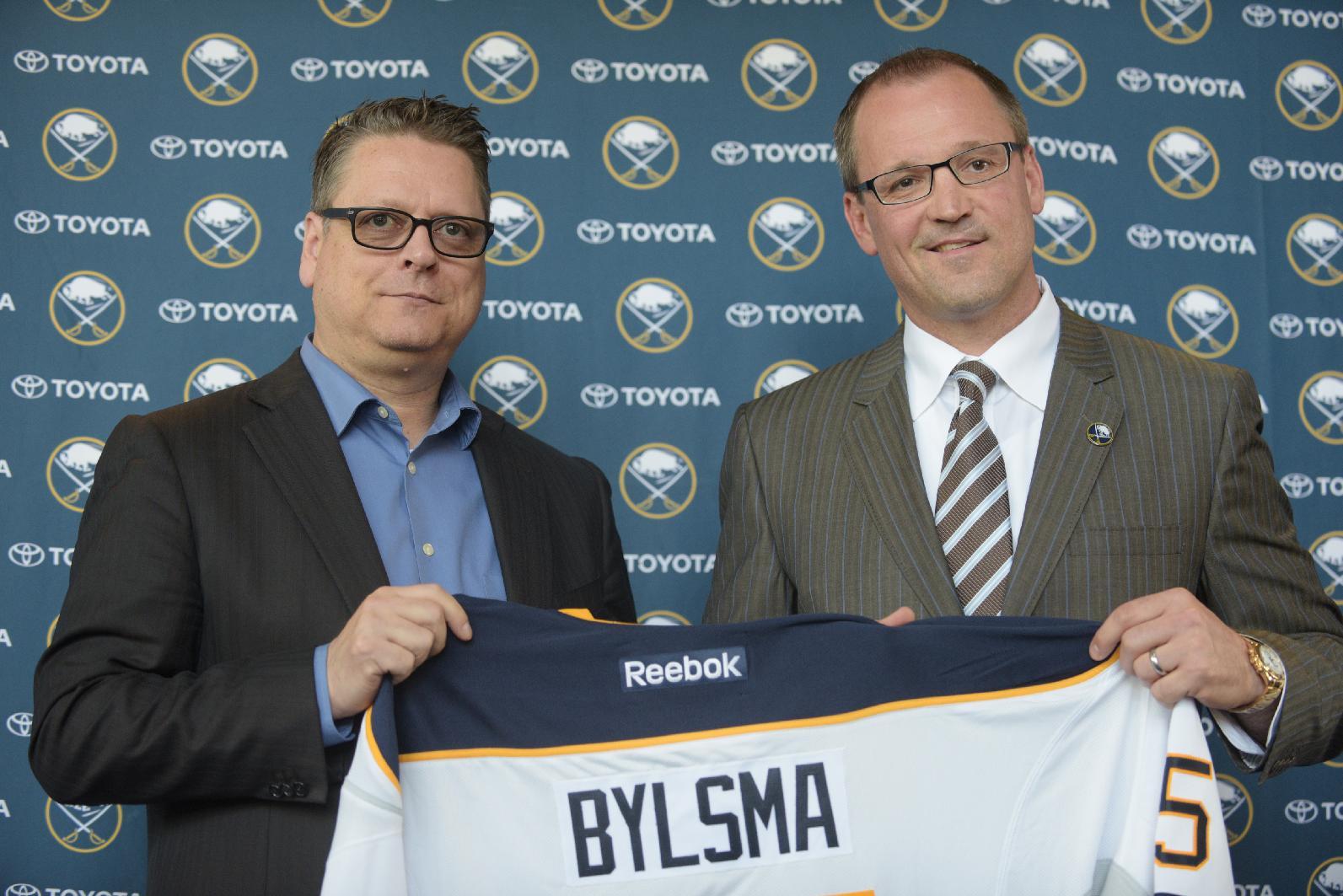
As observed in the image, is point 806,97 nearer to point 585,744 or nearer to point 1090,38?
point 1090,38

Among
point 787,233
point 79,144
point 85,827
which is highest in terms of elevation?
point 79,144

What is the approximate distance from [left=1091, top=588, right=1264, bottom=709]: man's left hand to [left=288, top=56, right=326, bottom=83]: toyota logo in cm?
242

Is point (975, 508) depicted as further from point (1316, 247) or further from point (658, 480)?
point (1316, 247)

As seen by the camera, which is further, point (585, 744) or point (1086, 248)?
point (1086, 248)

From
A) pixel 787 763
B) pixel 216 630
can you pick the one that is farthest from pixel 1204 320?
pixel 216 630

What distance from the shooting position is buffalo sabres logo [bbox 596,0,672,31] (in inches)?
124

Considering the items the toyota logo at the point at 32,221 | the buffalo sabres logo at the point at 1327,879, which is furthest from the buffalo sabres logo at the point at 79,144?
the buffalo sabres logo at the point at 1327,879

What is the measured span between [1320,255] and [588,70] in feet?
6.61

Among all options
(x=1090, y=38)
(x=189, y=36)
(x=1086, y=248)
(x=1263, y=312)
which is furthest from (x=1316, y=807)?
(x=189, y=36)

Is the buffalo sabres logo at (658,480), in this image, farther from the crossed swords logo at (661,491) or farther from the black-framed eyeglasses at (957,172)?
the black-framed eyeglasses at (957,172)

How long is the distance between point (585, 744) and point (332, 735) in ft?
1.18

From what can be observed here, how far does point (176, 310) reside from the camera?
297 cm

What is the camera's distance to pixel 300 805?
175 cm

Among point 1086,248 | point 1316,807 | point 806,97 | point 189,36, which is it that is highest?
point 189,36
